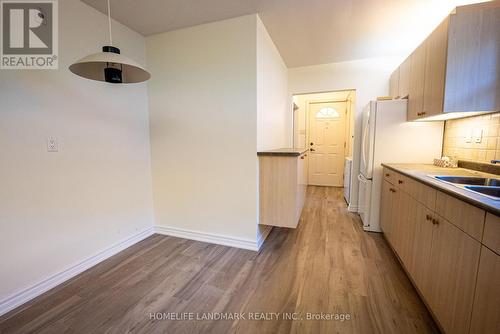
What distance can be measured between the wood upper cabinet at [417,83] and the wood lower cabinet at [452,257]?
2.89 ft

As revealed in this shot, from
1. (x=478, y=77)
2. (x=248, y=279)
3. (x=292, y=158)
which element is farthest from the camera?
(x=292, y=158)

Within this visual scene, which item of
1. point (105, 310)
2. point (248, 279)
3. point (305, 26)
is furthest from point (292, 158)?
point (105, 310)

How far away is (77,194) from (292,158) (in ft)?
6.78

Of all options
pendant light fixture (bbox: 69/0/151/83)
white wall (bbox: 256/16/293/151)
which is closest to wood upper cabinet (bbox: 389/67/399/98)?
white wall (bbox: 256/16/293/151)

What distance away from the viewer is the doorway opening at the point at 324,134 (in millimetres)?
5152

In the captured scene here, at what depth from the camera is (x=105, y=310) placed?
1519mm

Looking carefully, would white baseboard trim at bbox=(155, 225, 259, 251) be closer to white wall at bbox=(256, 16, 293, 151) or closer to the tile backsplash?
white wall at bbox=(256, 16, 293, 151)

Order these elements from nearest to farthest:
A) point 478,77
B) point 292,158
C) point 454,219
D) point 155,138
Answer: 1. point 454,219
2. point 478,77
3. point 292,158
4. point 155,138

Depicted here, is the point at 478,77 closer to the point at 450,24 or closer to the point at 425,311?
the point at 450,24

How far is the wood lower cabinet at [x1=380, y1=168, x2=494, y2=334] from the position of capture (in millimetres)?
919

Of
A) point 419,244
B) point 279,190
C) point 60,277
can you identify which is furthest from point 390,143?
point 60,277

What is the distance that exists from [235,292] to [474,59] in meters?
2.60

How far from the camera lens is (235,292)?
170 centimetres

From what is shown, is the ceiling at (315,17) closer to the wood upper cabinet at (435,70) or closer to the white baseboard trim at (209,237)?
the wood upper cabinet at (435,70)
